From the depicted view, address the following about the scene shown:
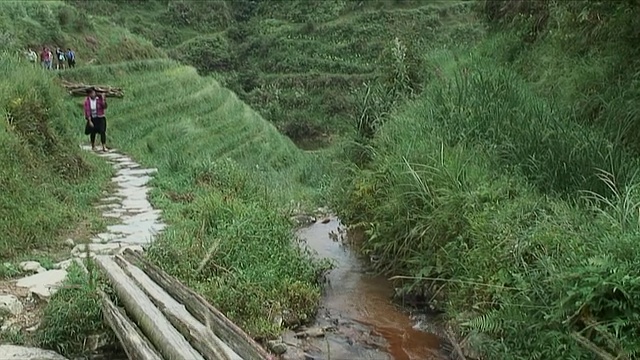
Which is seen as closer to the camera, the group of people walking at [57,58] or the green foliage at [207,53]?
the group of people walking at [57,58]

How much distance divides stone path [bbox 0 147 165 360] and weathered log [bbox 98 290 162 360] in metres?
0.45

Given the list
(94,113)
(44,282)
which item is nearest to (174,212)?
(44,282)

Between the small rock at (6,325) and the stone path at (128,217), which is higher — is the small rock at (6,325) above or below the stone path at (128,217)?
above

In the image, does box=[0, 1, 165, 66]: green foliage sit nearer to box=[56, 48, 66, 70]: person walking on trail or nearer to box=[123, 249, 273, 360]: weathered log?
box=[56, 48, 66, 70]: person walking on trail

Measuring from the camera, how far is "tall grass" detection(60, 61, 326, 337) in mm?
6293

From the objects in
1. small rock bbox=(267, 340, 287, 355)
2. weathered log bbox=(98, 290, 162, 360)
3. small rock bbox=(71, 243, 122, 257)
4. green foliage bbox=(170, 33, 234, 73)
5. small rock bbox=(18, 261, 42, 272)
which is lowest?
green foliage bbox=(170, 33, 234, 73)

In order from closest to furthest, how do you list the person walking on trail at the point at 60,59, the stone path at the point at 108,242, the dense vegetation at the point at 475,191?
the dense vegetation at the point at 475,191 < the stone path at the point at 108,242 < the person walking on trail at the point at 60,59

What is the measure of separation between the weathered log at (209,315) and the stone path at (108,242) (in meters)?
0.59

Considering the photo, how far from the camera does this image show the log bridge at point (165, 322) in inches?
164

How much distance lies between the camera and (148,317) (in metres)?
4.60

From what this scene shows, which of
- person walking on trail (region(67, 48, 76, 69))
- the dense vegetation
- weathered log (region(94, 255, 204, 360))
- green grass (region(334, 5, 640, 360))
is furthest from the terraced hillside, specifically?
weathered log (region(94, 255, 204, 360))

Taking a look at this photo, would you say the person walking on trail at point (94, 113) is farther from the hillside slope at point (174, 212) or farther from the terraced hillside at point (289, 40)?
the terraced hillside at point (289, 40)

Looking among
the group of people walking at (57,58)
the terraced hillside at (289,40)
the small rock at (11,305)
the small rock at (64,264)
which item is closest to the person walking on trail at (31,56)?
the group of people walking at (57,58)

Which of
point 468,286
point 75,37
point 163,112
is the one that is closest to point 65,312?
point 468,286
